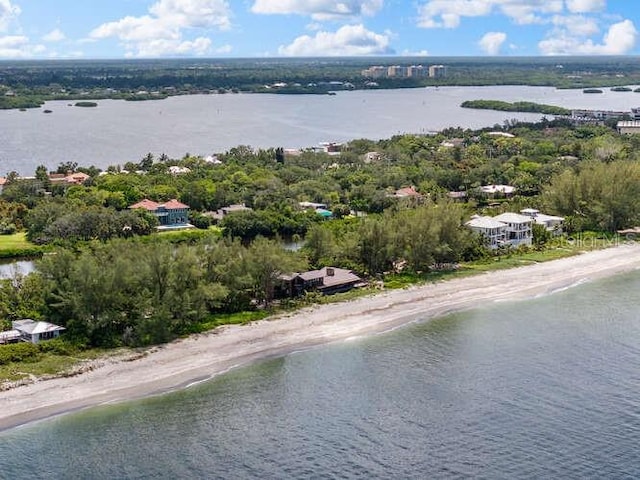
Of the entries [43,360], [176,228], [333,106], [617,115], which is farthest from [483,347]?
[333,106]

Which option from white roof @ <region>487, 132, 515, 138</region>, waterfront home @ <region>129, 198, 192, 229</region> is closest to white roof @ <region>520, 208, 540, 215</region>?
waterfront home @ <region>129, 198, 192, 229</region>

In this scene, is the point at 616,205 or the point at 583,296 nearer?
the point at 583,296

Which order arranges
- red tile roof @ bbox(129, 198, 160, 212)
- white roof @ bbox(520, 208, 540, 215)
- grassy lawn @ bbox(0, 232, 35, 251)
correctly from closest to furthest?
grassy lawn @ bbox(0, 232, 35, 251)
white roof @ bbox(520, 208, 540, 215)
red tile roof @ bbox(129, 198, 160, 212)

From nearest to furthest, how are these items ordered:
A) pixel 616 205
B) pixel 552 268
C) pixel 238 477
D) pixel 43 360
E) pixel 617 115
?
pixel 238 477 → pixel 43 360 → pixel 552 268 → pixel 616 205 → pixel 617 115

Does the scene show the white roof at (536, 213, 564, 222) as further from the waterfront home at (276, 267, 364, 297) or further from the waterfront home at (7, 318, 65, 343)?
the waterfront home at (7, 318, 65, 343)

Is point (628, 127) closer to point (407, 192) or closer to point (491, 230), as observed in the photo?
point (407, 192)

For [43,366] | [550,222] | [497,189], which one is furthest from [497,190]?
[43,366]

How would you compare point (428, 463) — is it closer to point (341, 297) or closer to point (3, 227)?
point (341, 297)
